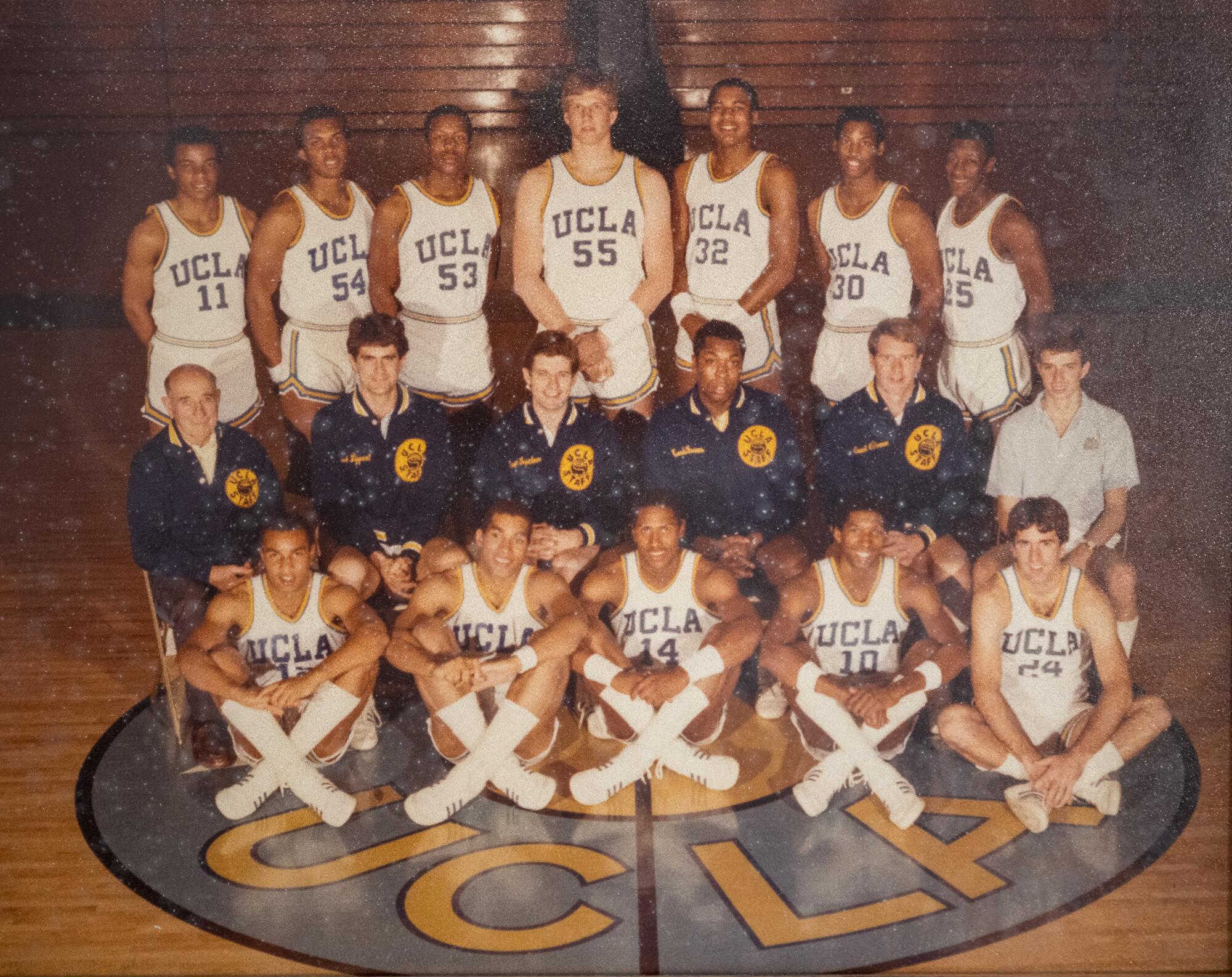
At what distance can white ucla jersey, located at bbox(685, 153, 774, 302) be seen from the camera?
4.28 meters

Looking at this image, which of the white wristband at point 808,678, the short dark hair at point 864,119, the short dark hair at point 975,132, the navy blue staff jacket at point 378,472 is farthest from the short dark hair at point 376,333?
the short dark hair at point 975,132

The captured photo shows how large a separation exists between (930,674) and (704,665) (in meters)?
0.62

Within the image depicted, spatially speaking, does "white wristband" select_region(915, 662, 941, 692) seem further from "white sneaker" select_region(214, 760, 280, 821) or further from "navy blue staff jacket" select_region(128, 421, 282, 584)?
"navy blue staff jacket" select_region(128, 421, 282, 584)

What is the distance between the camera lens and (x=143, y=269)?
4.23 m

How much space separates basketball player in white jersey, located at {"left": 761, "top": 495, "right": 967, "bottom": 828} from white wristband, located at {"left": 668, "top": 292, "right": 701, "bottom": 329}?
1077 mm

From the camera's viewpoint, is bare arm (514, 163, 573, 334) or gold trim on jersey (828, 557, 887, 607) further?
bare arm (514, 163, 573, 334)

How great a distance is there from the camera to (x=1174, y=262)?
17.7ft

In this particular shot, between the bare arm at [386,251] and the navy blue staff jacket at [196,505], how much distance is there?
0.77 metres

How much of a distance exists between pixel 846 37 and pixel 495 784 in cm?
290

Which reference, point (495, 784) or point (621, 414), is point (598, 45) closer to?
point (621, 414)

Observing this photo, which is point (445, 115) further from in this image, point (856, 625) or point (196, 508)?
point (856, 625)

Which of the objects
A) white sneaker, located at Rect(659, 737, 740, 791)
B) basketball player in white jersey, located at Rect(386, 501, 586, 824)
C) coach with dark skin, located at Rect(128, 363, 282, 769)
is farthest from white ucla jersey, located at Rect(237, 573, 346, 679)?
white sneaker, located at Rect(659, 737, 740, 791)

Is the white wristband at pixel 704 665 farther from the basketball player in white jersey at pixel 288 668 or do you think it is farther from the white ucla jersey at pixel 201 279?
the white ucla jersey at pixel 201 279

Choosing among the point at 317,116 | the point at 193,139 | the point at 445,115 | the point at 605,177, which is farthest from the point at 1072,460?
the point at 193,139
